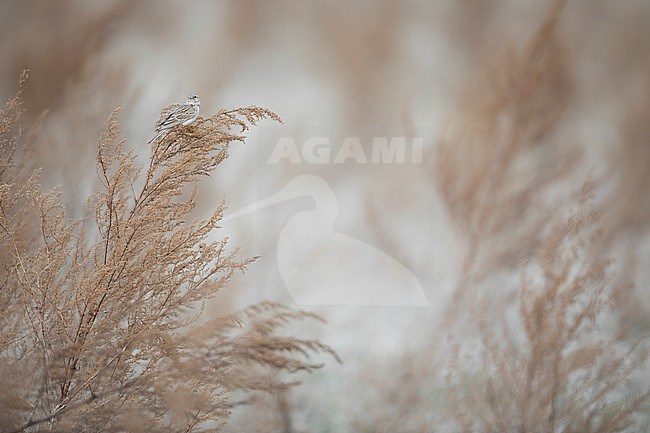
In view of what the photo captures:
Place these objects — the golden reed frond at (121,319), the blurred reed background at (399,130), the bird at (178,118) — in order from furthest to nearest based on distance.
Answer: the blurred reed background at (399,130)
the bird at (178,118)
the golden reed frond at (121,319)

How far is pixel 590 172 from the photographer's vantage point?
Result: 2.90m

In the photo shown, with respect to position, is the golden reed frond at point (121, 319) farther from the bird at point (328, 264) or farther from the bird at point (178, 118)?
the bird at point (328, 264)

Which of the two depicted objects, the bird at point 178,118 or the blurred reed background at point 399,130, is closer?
the bird at point 178,118

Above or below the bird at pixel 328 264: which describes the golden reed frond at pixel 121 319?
below

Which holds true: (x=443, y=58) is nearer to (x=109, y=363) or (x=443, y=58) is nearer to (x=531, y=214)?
(x=531, y=214)

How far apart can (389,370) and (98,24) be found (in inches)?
66.9

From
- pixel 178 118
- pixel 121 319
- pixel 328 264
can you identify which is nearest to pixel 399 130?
pixel 328 264

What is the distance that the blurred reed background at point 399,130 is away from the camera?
2.85m

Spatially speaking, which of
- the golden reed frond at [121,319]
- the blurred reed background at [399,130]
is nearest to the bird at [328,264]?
the blurred reed background at [399,130]

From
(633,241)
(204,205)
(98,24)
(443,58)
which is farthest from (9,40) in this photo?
(633,241)

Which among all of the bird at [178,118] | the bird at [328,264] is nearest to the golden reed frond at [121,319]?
the bird at [178,118]

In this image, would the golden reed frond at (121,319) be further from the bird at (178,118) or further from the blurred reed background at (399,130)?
the blurred reed background at (399,130)

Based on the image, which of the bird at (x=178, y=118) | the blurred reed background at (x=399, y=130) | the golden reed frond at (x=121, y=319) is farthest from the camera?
the blurred reed background at (x=399, y=130)

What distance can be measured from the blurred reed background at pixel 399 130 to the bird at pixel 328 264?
0.10 ft
